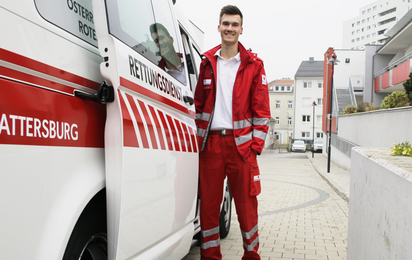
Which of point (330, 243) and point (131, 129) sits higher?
point (131, 129)

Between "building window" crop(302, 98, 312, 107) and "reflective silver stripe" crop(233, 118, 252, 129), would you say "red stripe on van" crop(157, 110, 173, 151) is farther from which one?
"building window" crop(302, 98, 312, 107)

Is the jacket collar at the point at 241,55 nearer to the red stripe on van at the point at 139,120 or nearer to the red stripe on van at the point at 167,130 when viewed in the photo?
the red stripe on van at the point at 167,130

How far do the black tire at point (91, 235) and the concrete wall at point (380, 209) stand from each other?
1.41m

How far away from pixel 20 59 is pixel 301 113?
58.9m

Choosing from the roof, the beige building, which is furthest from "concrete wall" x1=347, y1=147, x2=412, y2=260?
the beige building

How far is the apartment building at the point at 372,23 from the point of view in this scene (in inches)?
3113

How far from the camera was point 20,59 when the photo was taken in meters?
1.26

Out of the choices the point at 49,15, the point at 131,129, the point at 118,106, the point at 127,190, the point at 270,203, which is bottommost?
the point at 270,203

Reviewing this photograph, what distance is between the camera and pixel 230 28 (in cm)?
302

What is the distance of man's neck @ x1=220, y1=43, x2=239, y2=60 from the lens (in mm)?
3137

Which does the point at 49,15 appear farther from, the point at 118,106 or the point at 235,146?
the point at 235,146

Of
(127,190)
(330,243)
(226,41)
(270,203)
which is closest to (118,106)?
(127,190)

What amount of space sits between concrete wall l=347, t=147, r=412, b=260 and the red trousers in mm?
824

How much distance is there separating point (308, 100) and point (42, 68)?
59.1m
